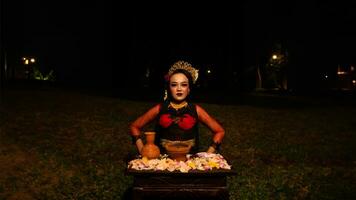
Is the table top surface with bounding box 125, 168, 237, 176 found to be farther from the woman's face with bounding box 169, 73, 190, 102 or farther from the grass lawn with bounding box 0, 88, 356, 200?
the grass lawn with bounding box 0, 88, 356, 200

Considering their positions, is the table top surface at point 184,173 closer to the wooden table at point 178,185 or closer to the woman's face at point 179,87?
the wooden table at point 178,185

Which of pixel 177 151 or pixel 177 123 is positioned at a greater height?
pixel 177 123

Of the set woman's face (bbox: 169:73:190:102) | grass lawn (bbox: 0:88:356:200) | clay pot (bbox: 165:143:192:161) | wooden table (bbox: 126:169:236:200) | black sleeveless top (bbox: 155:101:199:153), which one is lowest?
grass lawn (bbox: 0:88:356:200)

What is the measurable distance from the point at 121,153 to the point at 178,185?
582 centimetres

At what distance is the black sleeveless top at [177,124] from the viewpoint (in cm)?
597

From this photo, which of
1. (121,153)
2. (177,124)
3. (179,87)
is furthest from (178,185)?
(121,153)

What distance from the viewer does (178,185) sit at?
5.08 meters

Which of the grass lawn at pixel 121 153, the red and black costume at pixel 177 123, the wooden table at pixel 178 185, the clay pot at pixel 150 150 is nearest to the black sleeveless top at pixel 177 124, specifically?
the red and black costume at pixel 177 123

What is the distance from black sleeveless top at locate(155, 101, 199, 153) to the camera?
5.97 meters

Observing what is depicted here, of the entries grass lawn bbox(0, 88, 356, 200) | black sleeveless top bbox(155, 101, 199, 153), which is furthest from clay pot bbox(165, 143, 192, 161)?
grass lawn bbox(0, 88, 356, 200)

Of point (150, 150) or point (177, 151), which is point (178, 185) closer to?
point (177, 151)

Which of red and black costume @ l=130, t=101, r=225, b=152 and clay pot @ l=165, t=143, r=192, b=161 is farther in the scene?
red and black costume @ l=130, t=101, r=225, b=152

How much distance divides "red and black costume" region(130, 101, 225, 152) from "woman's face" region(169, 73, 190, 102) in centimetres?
16

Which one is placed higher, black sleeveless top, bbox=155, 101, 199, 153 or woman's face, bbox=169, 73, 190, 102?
woman's face, bbox=169, 73, 190, 102
